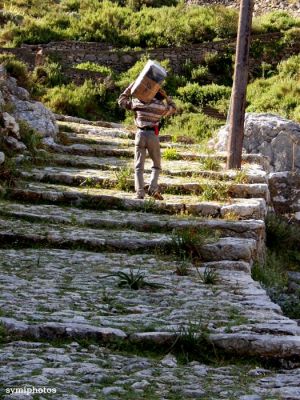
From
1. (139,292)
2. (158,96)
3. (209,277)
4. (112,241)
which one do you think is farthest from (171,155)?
(139,292)

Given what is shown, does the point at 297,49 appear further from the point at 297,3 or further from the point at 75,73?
the point at 75,73

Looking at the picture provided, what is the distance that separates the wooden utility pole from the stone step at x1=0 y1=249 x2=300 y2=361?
4428mm

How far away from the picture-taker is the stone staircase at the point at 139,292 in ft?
12.5

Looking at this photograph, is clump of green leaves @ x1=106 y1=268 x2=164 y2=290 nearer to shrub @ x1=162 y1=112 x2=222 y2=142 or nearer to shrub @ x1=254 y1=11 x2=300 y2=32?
shrub @ x1=162 y1=112 x2=222 y2=142

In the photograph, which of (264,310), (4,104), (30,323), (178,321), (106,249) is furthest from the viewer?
(4,104)

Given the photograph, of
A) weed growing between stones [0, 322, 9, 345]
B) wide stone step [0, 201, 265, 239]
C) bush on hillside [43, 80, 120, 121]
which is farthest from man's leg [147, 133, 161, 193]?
bush on hillside [43, 80, 120, 121]

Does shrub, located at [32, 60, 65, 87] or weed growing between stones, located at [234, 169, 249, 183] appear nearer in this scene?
weed growing between stones, located at [234, 169, 249, 183]

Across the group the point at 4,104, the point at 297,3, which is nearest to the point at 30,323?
the point at 4,104

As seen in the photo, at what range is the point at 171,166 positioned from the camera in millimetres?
11359

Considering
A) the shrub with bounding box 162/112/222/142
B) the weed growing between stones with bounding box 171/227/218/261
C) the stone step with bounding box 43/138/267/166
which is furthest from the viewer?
the shrub with bounding box 162/112/222/142

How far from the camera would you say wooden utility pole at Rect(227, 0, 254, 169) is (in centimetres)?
1076

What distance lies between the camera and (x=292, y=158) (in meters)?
12.6

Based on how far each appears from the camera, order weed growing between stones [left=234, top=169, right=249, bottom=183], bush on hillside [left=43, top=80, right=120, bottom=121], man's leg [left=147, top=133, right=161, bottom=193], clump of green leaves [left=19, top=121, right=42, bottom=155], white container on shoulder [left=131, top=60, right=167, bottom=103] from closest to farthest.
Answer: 1. white container on shoulder [left=131, top=60, right=167, bottom=103]
2. man's leg [left=147, top=133, right=161, bottom=193]
3. weed growing between stones [left=234, top=169, right=249, bottom=183]
4. clump of green leaves [left=19, top=121, right=42, bottom=155]
5. bush on hillside [left=43, top=80, right=120, bottom=121]

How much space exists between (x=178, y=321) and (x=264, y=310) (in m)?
0.80
